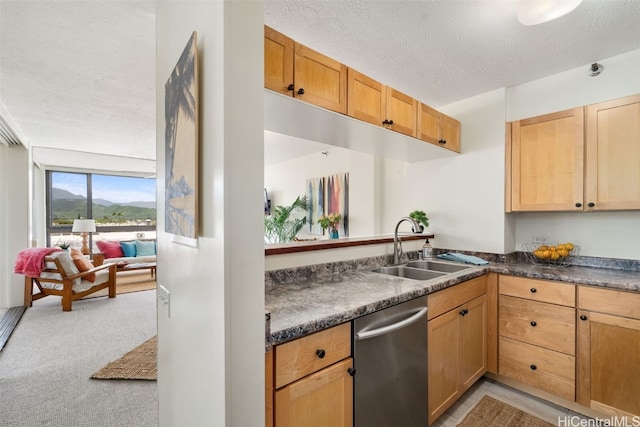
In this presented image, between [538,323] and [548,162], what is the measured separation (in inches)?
48.9

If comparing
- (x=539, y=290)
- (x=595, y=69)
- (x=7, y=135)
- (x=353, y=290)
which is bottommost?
(x=539, y=290)

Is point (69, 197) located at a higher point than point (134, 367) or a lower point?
higher

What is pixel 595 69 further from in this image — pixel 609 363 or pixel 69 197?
pixel 69 197

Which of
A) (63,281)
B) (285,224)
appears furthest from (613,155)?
(63,281)

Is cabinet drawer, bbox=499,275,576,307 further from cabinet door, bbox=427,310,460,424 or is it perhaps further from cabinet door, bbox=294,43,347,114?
cabinet door, bbox=294,43,347,114

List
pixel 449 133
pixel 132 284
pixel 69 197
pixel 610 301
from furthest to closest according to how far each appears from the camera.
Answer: pixel 69 197
pixel 132 284
pixel 449 133
pixel 610 301

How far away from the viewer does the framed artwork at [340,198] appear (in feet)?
14.7

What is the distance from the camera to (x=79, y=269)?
4266mm

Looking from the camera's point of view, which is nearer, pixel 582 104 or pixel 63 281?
pixel 582 104

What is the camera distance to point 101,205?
23.0ft

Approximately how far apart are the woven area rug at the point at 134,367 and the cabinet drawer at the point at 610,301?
3179 millimetres

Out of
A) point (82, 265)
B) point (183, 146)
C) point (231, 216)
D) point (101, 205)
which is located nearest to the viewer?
point (231, 216)

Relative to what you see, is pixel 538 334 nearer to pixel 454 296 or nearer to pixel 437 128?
pixel 454 296

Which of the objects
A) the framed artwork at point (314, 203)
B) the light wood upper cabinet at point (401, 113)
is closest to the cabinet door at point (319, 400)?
the light wood upper cabinet at point (401, 113)
